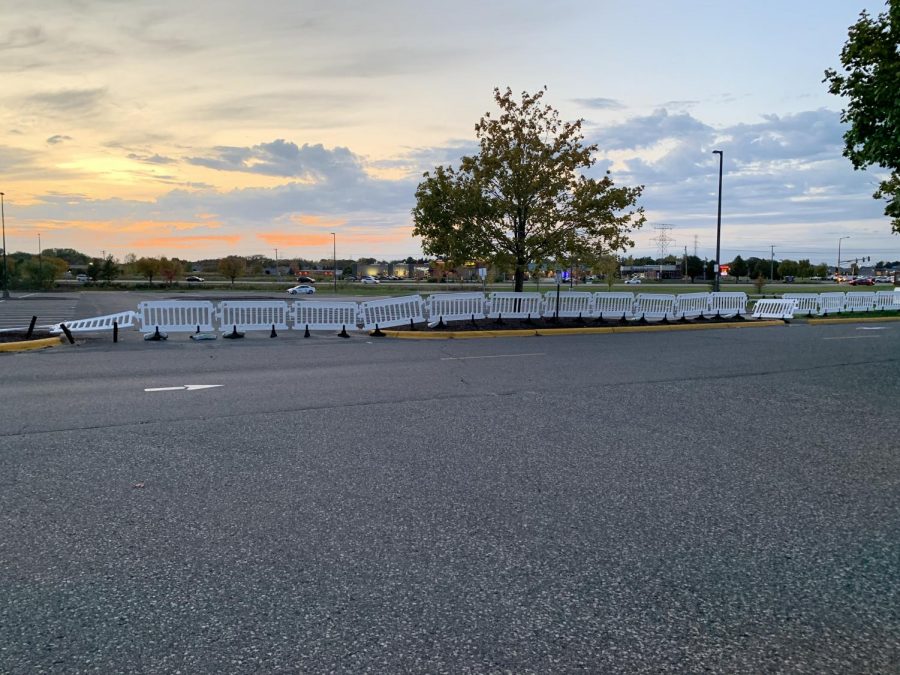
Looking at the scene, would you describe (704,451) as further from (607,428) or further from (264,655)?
(264,655)

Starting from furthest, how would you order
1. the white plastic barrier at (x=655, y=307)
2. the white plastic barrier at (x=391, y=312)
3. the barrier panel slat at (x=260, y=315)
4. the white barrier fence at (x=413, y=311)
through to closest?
the white plastic barrier at (x=655, y=307) → the white plastic barrier at (x=391, y=312) → the barrier panel slat at (x=260, y=315) → the white barrier fence at (x=413, y=311)

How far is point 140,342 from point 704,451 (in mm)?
14067

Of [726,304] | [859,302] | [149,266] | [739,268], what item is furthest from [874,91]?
[739,268]

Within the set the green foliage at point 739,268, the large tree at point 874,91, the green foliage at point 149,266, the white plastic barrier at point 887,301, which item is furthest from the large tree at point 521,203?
the green foliage at point 739,268

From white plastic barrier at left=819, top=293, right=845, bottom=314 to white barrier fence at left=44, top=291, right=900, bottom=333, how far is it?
107 inches

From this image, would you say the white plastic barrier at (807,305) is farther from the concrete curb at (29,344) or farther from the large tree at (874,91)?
the concrete curb at (29,344)

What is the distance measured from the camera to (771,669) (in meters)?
2.68

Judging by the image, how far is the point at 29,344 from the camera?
14.3m

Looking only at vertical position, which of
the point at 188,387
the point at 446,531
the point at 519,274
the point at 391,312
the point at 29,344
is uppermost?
the point at 519,274

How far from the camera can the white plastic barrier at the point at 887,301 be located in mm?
31311

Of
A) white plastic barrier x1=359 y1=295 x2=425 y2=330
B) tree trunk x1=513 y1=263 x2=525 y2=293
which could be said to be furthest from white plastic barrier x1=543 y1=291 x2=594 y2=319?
white plastic barrier x1=359 y1=295 x2=425 y2=330

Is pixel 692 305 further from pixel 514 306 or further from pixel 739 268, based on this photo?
pixel 739 268

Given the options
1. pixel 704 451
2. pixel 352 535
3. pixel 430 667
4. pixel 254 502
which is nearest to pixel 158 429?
pixel 254 502

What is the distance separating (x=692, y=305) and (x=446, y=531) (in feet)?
72.5
